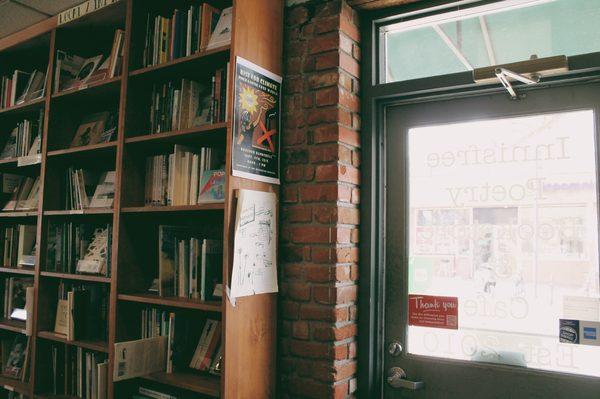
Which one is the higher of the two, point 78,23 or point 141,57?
point 78,23

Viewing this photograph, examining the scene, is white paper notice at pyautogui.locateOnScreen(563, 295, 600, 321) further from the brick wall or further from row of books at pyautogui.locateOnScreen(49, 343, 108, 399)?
row of books at pyautogui.locateOnScreen(49, 343, 108, 399)

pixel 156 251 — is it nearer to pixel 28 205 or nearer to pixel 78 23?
pixel 28 205

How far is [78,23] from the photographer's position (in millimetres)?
2699

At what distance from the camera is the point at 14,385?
2777mm

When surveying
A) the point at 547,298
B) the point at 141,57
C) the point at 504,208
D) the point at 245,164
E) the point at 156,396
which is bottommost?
the point at 156,396

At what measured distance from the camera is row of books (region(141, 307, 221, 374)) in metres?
2.12

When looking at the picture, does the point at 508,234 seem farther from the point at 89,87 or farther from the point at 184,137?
the point at 89,87

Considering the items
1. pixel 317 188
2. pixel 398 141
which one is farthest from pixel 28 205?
pixel 398 141

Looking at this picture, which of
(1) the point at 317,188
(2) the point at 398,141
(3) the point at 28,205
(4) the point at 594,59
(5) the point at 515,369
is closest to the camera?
(4) the point at 594,59

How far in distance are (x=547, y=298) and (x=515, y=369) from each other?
0.99ft

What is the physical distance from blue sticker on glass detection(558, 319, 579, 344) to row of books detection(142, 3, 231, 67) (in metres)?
1.73

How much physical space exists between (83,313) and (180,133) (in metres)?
1.17

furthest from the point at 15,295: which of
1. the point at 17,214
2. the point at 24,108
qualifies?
the point at 24,108

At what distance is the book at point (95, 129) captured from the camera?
2.81m
